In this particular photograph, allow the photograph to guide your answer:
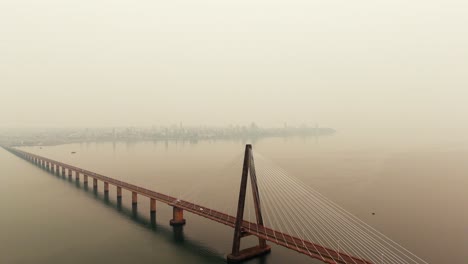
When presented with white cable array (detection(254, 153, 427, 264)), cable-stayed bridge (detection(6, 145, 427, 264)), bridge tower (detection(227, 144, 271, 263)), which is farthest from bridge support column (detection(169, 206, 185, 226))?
bridge tower (detection(227, 144, 271, 263))

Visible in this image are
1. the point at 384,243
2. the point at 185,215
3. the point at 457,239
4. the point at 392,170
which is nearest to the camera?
the point at 384,243

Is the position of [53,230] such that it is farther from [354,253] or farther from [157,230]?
[354,253]

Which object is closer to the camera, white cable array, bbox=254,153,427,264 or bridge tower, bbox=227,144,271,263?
bridge tower, bbox=227,144,271,263

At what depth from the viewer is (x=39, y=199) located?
46219 mm

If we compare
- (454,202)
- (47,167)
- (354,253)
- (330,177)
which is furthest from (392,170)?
(47,167)

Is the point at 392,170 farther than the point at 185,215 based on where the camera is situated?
Yes

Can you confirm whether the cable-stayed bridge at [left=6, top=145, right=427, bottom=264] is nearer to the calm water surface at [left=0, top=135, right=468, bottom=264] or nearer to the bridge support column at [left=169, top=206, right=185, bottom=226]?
the bridge support column at [left=169, top=206, right=185, bottom=226]

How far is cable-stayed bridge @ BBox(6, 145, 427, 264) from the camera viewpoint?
834 inches

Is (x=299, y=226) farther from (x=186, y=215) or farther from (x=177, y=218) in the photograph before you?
(x=186, y=215)

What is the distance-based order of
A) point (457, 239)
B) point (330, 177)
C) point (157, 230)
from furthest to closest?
1. point (330, 177)
2. point (157, 230)
3. point (457, 239)

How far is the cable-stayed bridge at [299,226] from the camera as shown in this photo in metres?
21.2

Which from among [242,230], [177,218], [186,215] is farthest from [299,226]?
[186,215]

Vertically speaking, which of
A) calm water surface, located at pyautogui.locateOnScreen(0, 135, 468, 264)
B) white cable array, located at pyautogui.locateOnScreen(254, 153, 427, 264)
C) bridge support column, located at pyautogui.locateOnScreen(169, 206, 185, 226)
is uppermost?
bridge support column, located at pyautogui.locateOnScreen(169, 206, 185, 226)

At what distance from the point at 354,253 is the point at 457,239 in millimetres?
11898
